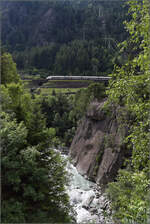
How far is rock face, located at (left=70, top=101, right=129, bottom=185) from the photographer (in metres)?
23.3

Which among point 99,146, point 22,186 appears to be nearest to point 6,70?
point 99,146

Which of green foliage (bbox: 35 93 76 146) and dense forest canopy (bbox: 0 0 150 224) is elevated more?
dense forest canopy (bbox: 0 0 150 224)

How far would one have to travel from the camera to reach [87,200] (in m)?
20.6

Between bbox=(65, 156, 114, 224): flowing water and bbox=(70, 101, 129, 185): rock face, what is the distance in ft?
4.22

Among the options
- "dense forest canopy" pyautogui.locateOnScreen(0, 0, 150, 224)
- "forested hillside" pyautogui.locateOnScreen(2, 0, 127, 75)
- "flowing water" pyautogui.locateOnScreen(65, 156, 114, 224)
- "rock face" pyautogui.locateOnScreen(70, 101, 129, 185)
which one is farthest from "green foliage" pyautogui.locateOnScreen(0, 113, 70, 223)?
"forested hillside" pyautogui.locateOnScreen(2, 0, 127, 75)

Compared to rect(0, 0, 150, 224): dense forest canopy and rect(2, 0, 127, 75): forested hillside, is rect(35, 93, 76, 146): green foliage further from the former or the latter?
rect(0, 0, 150, 224): dense forest canopy

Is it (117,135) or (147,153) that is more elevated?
(147,153)

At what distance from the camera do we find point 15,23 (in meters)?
128

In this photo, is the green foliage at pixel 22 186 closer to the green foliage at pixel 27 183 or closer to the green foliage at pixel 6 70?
the green foliage at pixel 27 183

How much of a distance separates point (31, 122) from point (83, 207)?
12128 mm

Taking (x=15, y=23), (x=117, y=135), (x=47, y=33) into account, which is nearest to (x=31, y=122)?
(x=117, y=135)

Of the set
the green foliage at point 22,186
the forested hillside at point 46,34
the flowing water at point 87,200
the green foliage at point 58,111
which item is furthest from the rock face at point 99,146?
the forested hillside at point 46,34

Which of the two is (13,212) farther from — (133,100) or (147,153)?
(133,100)

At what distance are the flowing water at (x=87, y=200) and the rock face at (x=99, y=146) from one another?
4.22 ft
